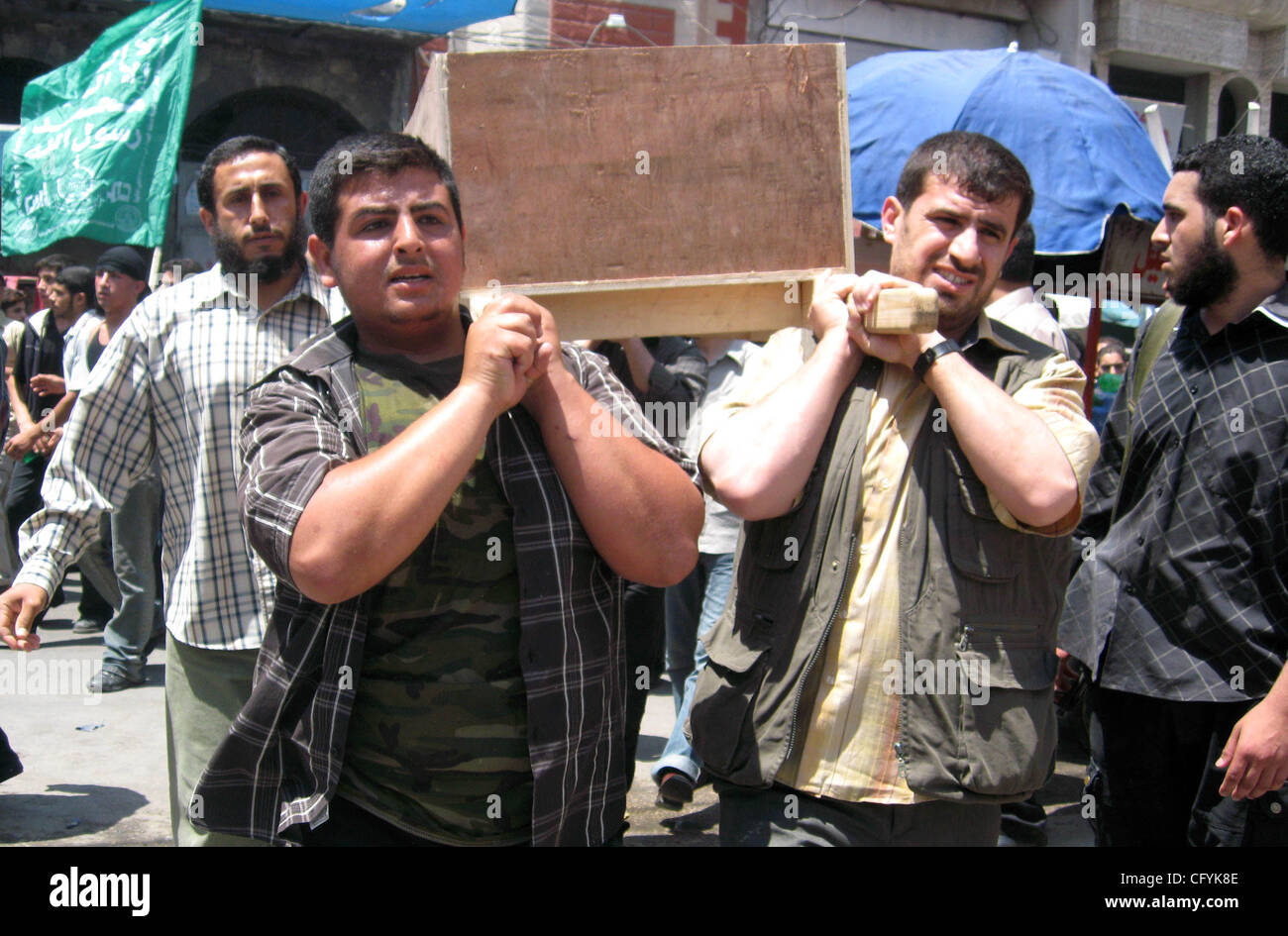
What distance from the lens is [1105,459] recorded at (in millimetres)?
3309

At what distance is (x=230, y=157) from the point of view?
3.32 metres

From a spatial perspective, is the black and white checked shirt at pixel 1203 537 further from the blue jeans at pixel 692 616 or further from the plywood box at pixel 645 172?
the blue jeans at pixel 692 616

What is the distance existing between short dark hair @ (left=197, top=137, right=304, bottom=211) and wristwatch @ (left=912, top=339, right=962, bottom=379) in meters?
1.95

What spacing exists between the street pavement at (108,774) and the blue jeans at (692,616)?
0.39 m

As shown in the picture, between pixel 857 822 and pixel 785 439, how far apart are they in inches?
28.2

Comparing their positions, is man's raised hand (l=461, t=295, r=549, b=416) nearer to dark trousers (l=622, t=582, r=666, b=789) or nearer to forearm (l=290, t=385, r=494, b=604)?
forearm (l=290, t=385, r=494, b=604)

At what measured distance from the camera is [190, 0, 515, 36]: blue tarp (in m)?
8.55

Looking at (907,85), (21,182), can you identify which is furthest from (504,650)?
(21,182)

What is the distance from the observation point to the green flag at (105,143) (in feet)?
19.8

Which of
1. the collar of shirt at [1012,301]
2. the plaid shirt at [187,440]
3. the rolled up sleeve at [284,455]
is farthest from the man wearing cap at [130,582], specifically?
the rolled up sleeve at [284,455]

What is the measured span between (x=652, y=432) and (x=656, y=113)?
0.67 m

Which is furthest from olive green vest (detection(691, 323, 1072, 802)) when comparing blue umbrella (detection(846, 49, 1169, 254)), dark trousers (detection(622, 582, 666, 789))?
blue umbrella (detection(846, 49, 1169, 254))

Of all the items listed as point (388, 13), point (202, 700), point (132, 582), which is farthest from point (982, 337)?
point (388, 13)

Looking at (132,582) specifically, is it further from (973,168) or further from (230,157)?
(973,168)
